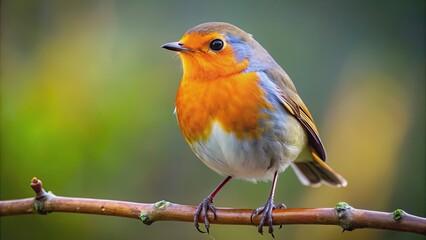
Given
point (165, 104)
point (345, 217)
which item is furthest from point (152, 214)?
point (165, 104)

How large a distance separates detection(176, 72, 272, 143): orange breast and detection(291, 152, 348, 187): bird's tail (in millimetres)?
892

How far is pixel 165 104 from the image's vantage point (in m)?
4.75

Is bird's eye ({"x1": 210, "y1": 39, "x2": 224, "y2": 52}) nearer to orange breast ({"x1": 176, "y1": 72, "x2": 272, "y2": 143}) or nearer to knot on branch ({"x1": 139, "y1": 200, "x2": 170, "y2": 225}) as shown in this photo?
orange breast ({"x1": 176, "y1": 72, "x2": 272, "y2": 143})

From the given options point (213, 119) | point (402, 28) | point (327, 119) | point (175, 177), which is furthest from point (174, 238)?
point (402, 28)

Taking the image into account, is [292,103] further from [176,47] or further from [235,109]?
[176,47]

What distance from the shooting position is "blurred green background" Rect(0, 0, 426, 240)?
4.21m

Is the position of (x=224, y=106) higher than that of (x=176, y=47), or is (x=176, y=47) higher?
(x=176, y=47)

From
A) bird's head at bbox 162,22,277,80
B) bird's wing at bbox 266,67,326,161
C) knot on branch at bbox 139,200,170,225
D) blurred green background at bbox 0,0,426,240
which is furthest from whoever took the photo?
blurred green background at bbox 0,0,426,240

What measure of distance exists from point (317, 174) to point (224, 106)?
3.82 ft

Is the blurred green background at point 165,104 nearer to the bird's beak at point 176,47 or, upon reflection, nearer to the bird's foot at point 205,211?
the bird's beak at point 176,47

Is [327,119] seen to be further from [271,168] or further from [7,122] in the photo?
[7,122]

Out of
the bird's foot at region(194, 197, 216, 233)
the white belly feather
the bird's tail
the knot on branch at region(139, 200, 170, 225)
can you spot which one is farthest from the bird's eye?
the bird's tail

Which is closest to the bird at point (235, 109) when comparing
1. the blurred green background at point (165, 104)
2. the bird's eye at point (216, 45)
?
the bird's eye at point (216, 45)

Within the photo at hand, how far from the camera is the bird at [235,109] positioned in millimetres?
3154
